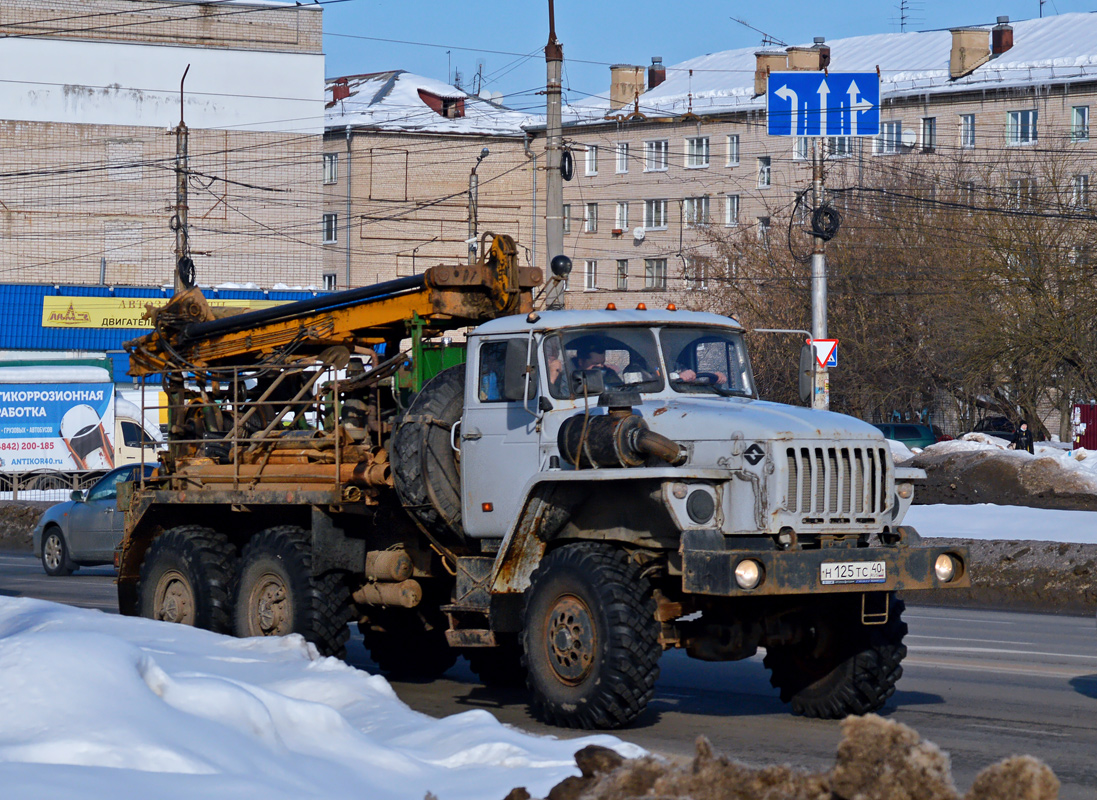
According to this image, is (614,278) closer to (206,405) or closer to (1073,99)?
(1073,99)

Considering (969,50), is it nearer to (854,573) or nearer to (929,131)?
(929,131)

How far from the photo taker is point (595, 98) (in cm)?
7850

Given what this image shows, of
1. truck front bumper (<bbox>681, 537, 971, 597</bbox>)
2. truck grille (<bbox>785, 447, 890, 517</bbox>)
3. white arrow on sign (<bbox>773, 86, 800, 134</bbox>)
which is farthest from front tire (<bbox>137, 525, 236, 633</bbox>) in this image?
white arrow on sign (<bbox>773, 86, 800, 134</bbox>)

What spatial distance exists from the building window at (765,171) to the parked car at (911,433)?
22.5m

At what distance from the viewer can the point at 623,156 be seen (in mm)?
74438

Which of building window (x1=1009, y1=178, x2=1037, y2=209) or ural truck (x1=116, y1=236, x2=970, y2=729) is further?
building window (x1=1009, y1=178, x2=1037, y2=209)

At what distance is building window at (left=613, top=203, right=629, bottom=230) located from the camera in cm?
7488

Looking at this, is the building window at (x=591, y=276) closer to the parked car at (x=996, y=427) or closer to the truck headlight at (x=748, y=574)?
the parked car at (x=996, y=427)

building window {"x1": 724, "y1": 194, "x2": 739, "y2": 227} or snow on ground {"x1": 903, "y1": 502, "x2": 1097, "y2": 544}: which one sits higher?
building window {"x1": 724, "y1": 194, "x2": 739, "y2": 227}

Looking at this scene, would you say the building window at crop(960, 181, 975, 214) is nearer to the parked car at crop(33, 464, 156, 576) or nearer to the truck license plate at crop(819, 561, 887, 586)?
the parked car at crop(33, 464, 156, 576)

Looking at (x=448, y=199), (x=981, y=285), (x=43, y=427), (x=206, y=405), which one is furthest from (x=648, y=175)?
(x=206, y=405)

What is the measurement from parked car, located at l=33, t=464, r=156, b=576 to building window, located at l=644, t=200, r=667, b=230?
52.7 meters

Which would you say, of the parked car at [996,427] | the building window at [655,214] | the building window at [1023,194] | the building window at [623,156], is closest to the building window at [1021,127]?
the parked car at [996,427]

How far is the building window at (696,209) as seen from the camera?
7194 cm
